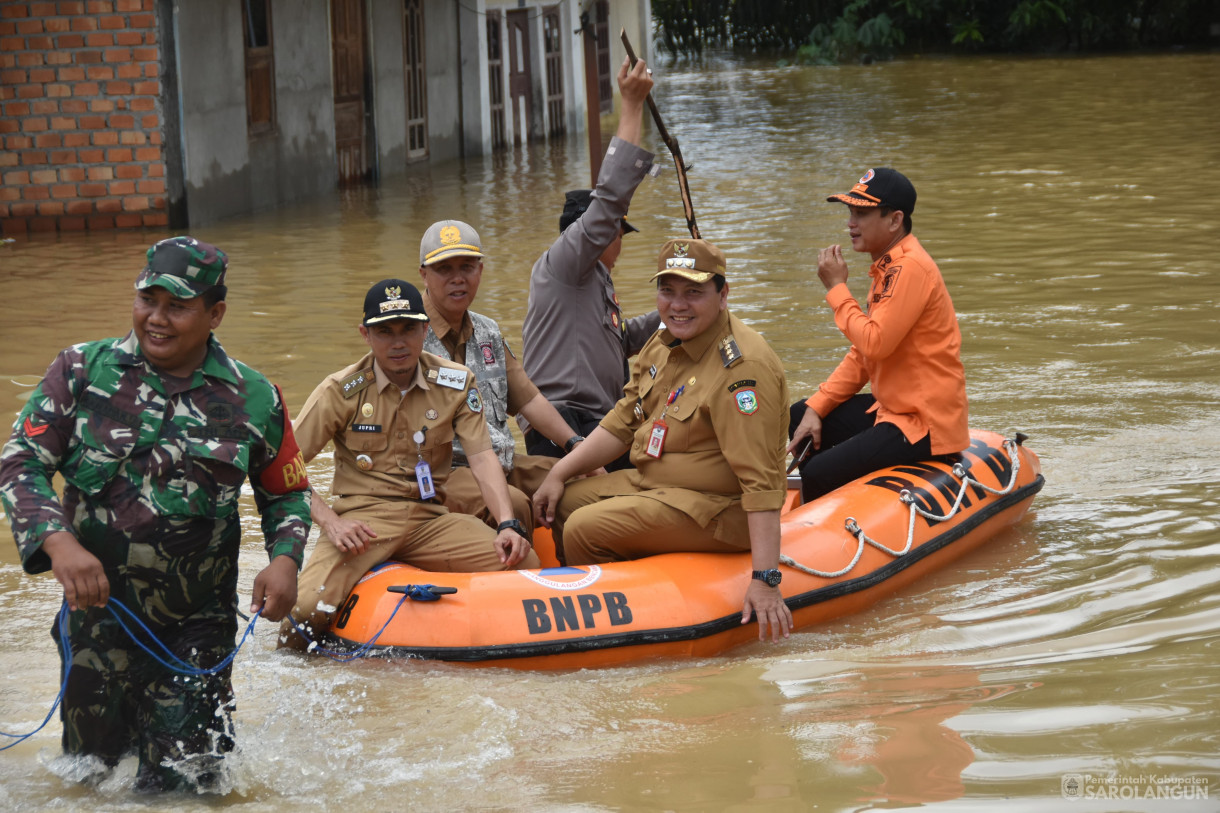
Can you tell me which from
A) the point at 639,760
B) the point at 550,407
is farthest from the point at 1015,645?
the point at 550,407

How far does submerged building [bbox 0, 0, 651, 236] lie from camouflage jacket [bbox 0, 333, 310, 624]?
5.68 metres

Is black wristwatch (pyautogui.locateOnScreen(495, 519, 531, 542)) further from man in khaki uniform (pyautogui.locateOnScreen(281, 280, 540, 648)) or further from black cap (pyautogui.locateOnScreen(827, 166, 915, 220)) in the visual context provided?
black cap (pyautogui.locateOnScreen(827, 166, 915, 220))

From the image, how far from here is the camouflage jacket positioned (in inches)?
136

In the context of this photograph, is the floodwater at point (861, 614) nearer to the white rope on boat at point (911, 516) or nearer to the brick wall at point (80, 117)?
the white rope on boat at point (911, 516)

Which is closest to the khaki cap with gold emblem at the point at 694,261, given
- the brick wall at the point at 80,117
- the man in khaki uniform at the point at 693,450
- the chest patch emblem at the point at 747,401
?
the man in khaki uniform at the point at 693,450

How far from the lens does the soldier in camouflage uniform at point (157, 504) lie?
3.45m

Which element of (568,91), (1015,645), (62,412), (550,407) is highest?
(568,91)

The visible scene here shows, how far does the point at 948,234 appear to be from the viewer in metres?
12.8

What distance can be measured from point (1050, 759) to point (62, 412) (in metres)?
2.62

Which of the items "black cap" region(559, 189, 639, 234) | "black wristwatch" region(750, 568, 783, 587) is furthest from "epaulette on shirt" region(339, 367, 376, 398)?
"black wristwatch" region(750, 568, 783, 587)

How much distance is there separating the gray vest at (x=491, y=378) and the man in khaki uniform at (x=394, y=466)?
1.09 feet

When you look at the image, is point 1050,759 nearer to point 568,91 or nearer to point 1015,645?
point 1015,645

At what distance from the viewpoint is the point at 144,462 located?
11.6 ft

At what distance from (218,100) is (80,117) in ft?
4.42
